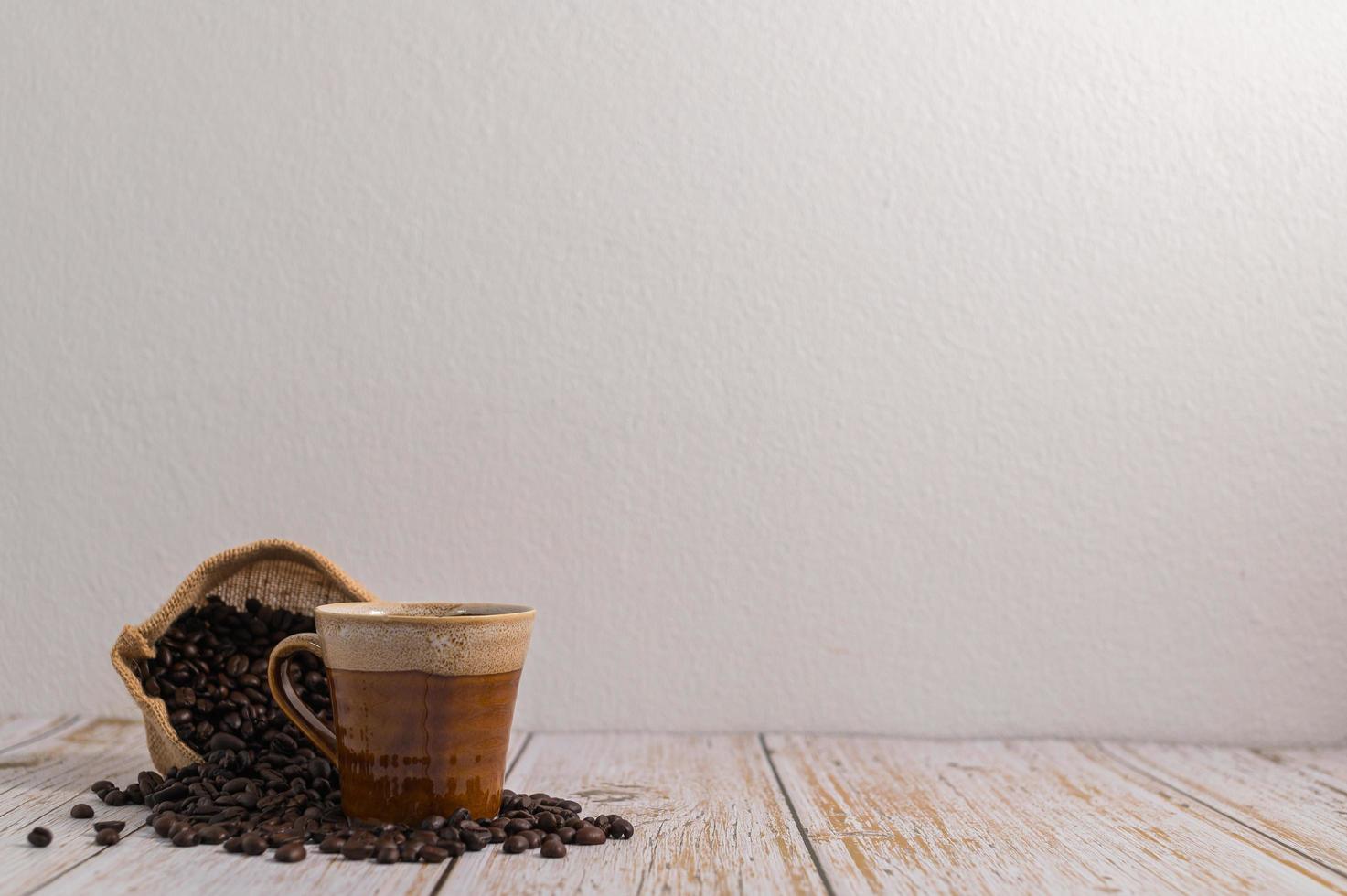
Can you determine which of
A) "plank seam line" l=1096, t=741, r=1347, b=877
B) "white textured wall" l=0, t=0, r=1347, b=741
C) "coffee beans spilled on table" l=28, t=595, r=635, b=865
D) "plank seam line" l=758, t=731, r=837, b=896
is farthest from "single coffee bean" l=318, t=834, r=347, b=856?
"plank seam line" l=1096, t=741, r=1347, b=877

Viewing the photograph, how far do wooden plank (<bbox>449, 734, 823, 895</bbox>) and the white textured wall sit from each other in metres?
0.12

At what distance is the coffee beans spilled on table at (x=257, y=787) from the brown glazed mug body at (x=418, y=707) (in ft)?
0.07

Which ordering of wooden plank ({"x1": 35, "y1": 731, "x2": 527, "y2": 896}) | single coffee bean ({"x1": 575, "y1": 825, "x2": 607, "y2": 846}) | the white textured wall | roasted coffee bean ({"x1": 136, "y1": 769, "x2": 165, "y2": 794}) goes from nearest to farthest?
wooden plank ({"x1": 35, "y1": 731, "x2": 527, "y2": 896}) → single coffee bean ({"x1": 575, "y1": 825, "x2": 607, "y2": 846}) → roasted coffee bean ({"x1": 136, "y1": 769, "x2": 165, "y2": 794}) → the white textured wall

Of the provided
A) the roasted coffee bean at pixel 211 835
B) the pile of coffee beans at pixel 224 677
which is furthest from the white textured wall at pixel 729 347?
the roasted coffee bean at pixel 211 835

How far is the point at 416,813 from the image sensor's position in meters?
0.83

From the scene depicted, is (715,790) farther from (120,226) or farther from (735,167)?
(120,226)

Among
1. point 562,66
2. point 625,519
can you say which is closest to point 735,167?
point 562,66

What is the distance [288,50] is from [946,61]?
86 cm

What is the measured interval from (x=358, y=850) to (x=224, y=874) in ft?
0.30

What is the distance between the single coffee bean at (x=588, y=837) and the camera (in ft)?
2.72

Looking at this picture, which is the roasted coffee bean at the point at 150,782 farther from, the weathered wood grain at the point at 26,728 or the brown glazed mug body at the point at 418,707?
the weathered wood grain at the point at 26,728

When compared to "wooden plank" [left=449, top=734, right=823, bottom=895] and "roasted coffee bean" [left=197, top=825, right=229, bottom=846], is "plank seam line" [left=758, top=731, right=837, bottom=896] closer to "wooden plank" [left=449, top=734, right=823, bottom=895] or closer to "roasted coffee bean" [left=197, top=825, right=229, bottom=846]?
"wooden plank" [left=449, top=734, right=823, bottom=895]

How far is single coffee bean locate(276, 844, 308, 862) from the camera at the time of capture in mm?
776

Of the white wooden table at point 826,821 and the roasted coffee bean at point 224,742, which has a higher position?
the roasted coffee bean at point 224,742
